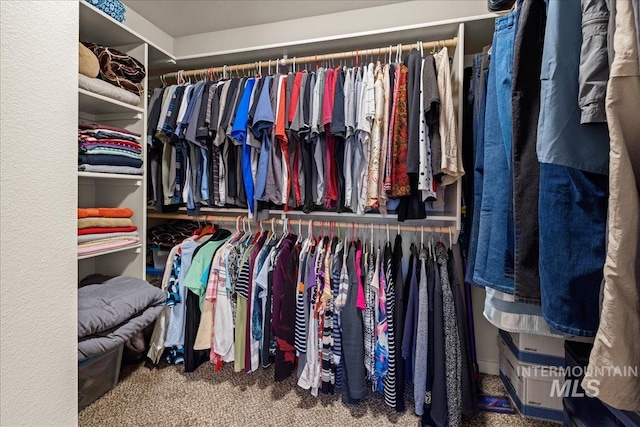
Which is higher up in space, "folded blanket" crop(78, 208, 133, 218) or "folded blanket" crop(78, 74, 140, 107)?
"folded blanket" crop(78, 74, 140, 107)

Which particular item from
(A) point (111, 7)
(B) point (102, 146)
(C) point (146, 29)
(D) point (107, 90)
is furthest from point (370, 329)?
(C) point (146, 29)

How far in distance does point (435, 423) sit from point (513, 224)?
117 cm

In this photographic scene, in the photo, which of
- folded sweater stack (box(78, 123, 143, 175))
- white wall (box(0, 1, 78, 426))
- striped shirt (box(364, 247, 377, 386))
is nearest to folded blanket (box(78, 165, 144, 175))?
folded sweater stack (box(78, 123, 143, 175))

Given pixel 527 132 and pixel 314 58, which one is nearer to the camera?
pixel 527 132

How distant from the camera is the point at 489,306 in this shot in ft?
2.74

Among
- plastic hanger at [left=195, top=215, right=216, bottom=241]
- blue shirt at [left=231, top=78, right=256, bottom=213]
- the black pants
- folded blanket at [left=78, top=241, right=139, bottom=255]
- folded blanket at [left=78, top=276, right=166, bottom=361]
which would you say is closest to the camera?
the black pants

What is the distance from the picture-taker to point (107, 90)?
150cm

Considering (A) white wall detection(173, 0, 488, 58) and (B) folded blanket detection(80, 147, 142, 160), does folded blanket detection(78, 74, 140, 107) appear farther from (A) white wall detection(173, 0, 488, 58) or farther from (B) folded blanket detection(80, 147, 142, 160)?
(A) white wall detection(173, 0, 488, 58)

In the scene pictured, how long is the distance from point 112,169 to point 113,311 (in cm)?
74

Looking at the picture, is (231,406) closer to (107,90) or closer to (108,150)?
(108,150)

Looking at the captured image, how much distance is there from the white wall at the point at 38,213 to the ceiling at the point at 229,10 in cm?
109

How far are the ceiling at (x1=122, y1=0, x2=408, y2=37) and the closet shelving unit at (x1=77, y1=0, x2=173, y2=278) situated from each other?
0.40 metres

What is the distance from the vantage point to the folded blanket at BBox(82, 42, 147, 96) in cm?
154
